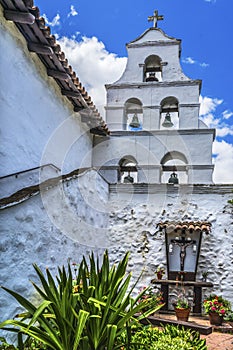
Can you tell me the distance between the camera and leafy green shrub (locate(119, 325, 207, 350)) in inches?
122

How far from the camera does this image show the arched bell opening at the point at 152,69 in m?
9.45

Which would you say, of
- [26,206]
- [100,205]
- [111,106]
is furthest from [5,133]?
[111,106]

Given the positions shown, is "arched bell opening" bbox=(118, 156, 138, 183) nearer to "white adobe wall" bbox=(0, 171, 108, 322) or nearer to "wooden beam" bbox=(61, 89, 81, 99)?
"white adobe wall" bbox=(0, 171, 108, 322)

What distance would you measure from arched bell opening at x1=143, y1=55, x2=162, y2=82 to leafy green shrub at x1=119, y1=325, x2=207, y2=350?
23.5 feet

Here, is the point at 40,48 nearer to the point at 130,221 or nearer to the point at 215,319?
the point at 130,221

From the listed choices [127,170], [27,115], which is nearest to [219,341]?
[27,115]

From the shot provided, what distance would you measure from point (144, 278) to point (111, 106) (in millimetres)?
4612

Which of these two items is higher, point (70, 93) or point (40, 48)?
point (40, 48)

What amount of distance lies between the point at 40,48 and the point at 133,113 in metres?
4.75

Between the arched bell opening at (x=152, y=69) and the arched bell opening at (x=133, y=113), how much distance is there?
677 mm

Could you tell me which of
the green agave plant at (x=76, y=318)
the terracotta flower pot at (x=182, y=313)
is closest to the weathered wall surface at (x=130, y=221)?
the terracotta flower pot at (x=182, y=313)

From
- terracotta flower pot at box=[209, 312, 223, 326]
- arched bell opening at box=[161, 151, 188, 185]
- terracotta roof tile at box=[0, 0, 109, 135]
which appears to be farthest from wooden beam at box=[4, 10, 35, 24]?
arched bell opening at box=[161, 151, 188, 185]

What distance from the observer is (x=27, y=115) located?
5434 mm

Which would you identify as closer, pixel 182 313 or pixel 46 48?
pixel 182 313
